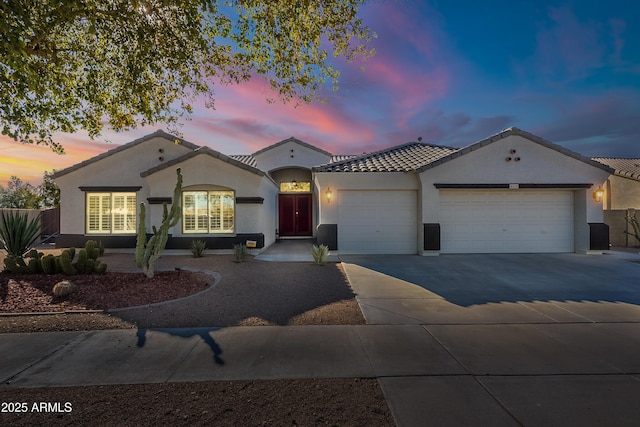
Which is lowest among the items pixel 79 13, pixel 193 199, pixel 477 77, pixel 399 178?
pixel 193 199

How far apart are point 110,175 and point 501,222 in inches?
717

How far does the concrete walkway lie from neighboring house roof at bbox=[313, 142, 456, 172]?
8111 mm

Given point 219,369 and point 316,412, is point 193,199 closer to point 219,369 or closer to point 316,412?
point 219,369

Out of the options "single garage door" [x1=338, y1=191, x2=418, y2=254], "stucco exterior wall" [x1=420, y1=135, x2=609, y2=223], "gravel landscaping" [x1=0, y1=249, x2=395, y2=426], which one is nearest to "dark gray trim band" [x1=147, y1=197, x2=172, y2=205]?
"gravel landscaping" [x1=0, y1=249, x2=395, y2=426]

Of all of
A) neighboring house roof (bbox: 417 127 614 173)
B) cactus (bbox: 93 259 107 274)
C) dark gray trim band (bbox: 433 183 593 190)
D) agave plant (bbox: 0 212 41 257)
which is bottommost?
cactus (bbox: 93 259 107 274)

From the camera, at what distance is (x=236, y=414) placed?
9.51 feet

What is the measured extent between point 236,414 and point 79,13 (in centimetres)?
828

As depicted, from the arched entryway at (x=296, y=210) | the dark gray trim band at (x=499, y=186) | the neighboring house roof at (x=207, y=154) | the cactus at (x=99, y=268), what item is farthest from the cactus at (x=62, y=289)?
the arched entryway at (x=296, y=210)

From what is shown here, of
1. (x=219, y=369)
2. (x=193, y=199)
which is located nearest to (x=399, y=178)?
(x=193, y=199)

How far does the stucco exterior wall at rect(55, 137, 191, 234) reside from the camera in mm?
14484

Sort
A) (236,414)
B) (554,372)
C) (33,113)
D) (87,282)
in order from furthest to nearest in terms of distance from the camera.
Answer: (33,113) < (87,282) < (554,372) < (236,414)

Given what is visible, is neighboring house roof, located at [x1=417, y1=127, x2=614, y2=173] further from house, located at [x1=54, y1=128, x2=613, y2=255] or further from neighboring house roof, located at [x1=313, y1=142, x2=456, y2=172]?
neighboring house roof, located at [x1=313, y1=142, x2=456, y2=172]

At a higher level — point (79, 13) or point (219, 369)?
point (79, 13)

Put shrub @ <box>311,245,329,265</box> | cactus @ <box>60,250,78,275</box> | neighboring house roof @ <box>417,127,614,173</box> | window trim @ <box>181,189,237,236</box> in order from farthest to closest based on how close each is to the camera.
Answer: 1. window trim @ <box>181,189,237,236</box>
2. neighboring house roof @ <box>417,127,614,173</box>
3. shrub @ <box>311,245,329,265</box>
4. cactus @ <box>60,250,78,275</box>
